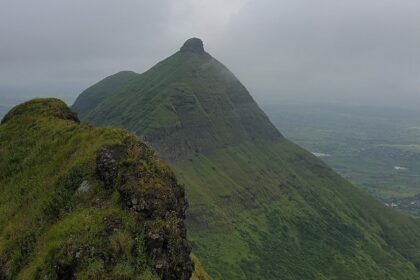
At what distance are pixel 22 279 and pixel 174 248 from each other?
13702 millimetres

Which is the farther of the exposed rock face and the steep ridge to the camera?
the exposed rock face

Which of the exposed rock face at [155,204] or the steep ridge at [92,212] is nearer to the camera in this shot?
the steep ridge at [92,212]

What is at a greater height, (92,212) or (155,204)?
(155,204)

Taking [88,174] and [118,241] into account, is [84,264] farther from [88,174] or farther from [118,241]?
[88,174]

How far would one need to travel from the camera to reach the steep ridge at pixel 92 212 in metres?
38.9

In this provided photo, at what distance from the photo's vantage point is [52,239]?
142ft

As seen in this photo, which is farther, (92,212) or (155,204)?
(155,204)

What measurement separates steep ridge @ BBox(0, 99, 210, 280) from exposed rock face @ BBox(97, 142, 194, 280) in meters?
0.09

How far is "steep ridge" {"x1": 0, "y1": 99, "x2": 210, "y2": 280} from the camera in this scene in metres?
38.9

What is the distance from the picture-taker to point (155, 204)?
143 feet

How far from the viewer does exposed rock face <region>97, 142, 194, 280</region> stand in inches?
1614

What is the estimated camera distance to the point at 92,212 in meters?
43.4

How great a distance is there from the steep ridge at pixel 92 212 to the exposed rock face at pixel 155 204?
9 centimetres

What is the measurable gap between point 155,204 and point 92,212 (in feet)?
18.7
